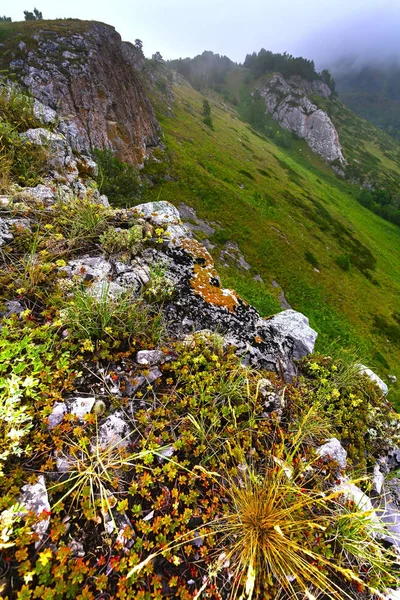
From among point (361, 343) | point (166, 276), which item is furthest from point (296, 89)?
point (166, 276)

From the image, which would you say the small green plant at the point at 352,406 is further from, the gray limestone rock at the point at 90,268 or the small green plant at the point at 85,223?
the small green plant at the point at 85,223

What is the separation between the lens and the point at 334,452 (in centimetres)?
368

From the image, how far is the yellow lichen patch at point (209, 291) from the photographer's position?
546cm

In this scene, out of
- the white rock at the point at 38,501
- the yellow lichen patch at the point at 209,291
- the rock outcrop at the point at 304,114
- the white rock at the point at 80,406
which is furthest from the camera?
the rock outcrop at the point at 304,114

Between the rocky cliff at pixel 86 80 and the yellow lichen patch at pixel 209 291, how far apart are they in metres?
20.1

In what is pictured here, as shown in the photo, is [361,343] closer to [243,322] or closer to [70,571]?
[243,322]

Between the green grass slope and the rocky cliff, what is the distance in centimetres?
511

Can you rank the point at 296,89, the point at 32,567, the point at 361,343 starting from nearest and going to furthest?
the point at 32,567 → the point at 361,343 → the point at 296,89

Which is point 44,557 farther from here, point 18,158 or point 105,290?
point 18,158

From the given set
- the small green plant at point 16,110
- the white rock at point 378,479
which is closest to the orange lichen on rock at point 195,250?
the white rock at point 378,479

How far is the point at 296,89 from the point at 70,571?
175110 millimetres

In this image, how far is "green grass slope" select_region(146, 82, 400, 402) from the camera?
66.8 ft

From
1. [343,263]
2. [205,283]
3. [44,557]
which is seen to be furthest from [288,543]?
[343,263]

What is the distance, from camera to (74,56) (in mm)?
25203
